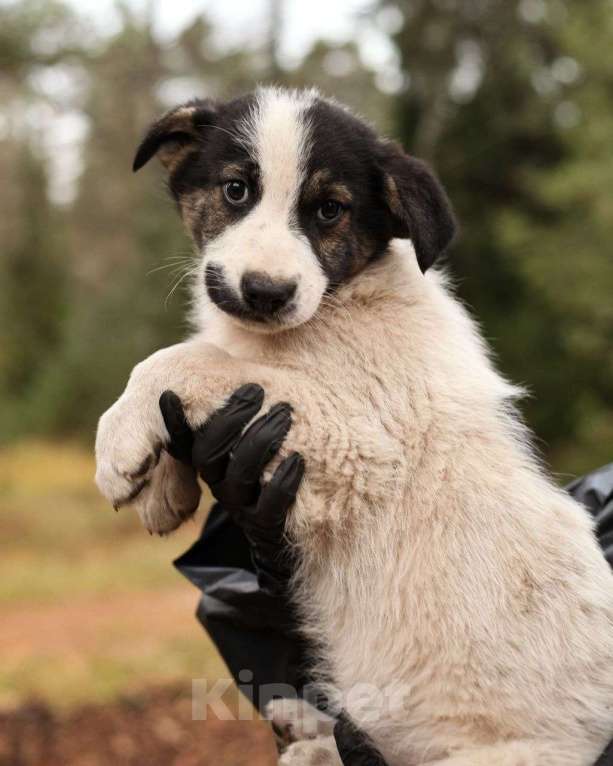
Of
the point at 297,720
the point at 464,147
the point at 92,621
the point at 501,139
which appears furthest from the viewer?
the point at 464,147

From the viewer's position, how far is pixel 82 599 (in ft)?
38.0

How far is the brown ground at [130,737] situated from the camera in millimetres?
6883

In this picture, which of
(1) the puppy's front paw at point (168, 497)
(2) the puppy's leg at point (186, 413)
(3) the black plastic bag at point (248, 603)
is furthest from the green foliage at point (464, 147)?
(2) the puppy's leg at point (186, 413)

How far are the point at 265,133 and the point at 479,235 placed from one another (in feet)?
56.4

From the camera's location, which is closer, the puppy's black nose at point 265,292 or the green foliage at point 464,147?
the puppy's black nose at point 265,292

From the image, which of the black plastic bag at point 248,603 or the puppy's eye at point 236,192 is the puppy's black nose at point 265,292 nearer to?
the puppy's eye at point 236,192

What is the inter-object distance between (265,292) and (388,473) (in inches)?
31.3

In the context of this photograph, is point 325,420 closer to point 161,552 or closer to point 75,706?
point 75,706

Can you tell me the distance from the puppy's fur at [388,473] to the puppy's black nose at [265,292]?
31 mm

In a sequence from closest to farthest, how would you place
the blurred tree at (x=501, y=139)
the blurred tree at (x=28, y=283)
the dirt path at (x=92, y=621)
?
the dirt path at (x=92, y=621), the blurred tree at (x=501, y=139), the blurred tree at (x=28, y=283)

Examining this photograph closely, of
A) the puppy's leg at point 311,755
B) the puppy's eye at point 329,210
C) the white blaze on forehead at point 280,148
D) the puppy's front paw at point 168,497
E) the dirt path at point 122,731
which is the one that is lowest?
the dirt path at point 122,731

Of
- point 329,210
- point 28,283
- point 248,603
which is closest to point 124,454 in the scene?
point 248,603

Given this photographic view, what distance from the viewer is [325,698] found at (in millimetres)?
3783

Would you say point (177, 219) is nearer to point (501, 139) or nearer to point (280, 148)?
point (501, 139)
